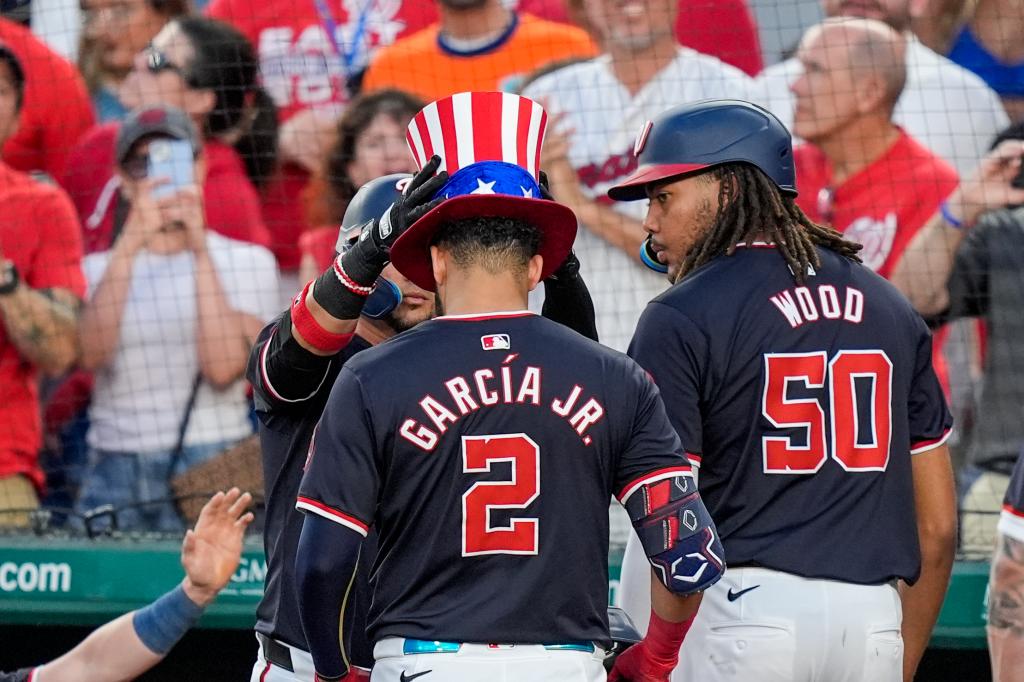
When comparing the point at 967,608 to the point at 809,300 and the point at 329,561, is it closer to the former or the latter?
the point at 809,300

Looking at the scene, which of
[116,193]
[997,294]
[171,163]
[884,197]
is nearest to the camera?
[997,294]

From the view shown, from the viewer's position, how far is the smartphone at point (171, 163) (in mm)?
5168

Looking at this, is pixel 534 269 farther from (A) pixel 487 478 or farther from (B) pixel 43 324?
(B) pixel 43 324

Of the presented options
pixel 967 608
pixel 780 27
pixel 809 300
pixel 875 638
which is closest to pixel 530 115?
pixel 809 300

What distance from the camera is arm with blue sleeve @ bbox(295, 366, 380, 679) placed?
2.04m

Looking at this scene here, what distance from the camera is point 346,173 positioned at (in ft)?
17.0

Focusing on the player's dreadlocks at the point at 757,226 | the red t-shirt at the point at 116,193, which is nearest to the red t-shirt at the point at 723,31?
the red t-shirt at the point at 116,193

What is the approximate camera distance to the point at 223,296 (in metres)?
5.08

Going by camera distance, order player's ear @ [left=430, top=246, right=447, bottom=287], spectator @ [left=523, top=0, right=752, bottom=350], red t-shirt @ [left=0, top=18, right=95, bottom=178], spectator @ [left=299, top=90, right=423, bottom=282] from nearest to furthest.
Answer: player's ear @ [left=430, top=246, right=447, bottom=287]
spectator @ [left=523, top=0, right=752, bottom=350]
spectator @ [left=299, top=90, right=423, bottom=282]
red t-shirt @ [left=0, top=18, right=95, bottom=178]

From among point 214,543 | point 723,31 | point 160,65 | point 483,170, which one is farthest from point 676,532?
point 160,65

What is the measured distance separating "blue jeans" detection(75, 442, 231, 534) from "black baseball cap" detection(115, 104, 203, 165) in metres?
1.10

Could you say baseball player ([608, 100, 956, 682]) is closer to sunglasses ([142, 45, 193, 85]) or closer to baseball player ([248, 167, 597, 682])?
baseball player ([248, 167, 597, 682])

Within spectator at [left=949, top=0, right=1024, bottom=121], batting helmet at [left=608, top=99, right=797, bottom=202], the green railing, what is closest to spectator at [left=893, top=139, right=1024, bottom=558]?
spectator at [left=949, top=0, right=1024, bottom=121]

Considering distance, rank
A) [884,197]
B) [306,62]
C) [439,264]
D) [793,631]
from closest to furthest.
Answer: [439,264] → [793,631] → [884,197] → [306,62]
